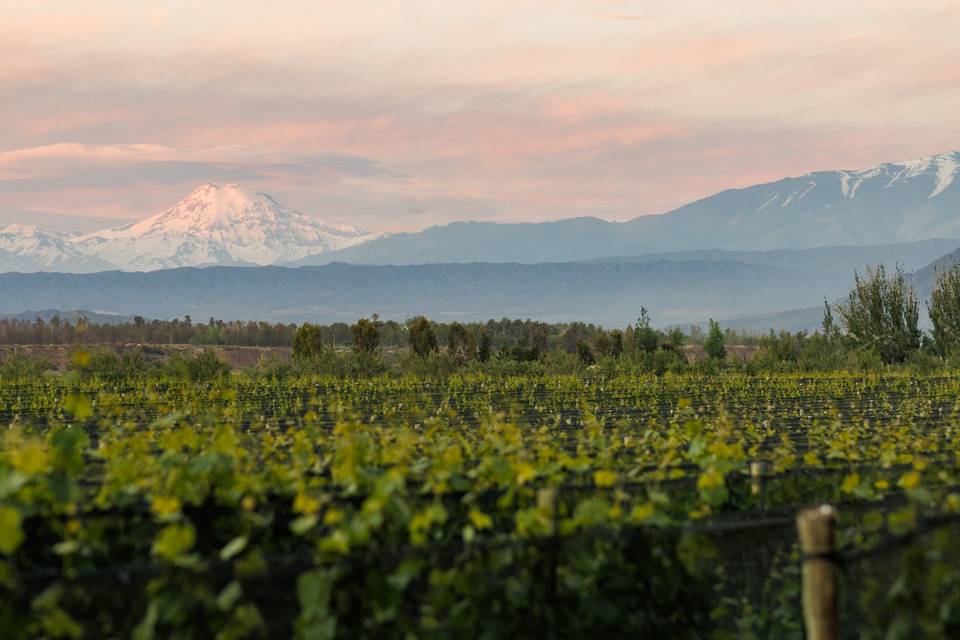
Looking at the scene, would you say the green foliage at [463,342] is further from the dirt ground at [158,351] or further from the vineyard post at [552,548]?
the vineyard post at [552,548]

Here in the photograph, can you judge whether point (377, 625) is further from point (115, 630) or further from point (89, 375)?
point (89, 375)

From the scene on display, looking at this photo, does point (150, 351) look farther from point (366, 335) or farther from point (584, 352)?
point (584, 352)

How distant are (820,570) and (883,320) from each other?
58.7 meters

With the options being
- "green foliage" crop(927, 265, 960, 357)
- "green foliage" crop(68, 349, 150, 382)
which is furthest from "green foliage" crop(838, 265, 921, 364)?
"green foliage" crop(68, 349, 150, 382)

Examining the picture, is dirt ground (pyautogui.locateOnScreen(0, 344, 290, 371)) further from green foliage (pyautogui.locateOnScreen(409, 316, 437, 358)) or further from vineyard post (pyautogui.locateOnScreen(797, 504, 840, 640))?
vineyard post (pyautogui.locateOnScreen(797, 504, 840, 640))

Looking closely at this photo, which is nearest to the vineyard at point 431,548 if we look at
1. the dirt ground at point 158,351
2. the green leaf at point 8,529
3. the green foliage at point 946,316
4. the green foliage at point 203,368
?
the green leaf at point 8,529

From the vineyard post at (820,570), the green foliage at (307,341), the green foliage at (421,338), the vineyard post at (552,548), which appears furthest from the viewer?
the green foliage at (307,341)

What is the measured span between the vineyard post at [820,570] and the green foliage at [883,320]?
183 feet

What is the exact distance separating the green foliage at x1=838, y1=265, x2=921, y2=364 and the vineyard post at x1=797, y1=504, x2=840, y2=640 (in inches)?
2201

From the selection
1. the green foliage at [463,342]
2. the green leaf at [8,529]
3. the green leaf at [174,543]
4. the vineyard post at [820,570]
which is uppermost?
the green foliage at [463,342]

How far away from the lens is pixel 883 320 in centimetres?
6056

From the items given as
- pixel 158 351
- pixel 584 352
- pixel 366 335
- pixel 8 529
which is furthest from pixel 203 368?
pixel 158 351

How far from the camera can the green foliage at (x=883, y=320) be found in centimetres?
5953

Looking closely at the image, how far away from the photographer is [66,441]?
18.6 feet
